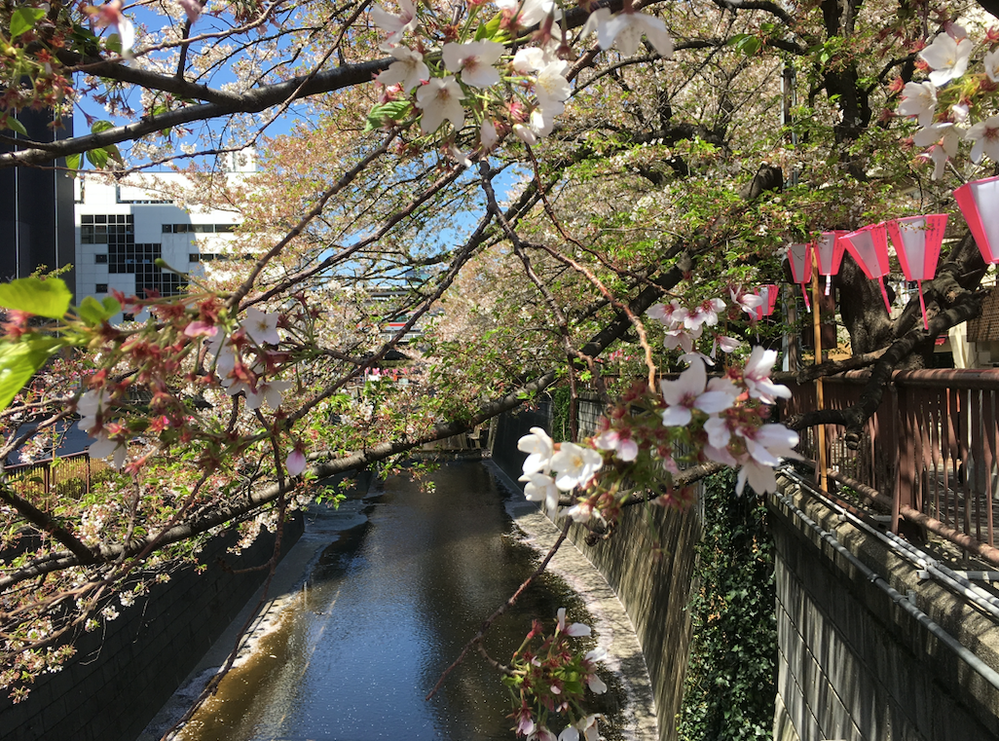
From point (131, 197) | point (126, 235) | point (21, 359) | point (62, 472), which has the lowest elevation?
point (62, 472)

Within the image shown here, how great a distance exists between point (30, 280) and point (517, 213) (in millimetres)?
3590

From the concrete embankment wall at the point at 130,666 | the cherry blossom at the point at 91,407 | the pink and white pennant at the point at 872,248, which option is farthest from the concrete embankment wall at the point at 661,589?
the concrete embankment wall at the point at 130,666

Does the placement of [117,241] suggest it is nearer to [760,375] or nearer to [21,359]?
[21,359]

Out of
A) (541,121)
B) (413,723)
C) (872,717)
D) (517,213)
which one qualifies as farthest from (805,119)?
(413,723)

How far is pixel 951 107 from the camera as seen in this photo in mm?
1769

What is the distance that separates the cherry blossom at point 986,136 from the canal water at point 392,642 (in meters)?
4.48

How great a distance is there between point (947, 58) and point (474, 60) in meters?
1.35

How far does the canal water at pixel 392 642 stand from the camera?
8414 mm

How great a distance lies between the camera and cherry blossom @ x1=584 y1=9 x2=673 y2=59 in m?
0.97

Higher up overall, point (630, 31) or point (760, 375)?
point (630, 31)

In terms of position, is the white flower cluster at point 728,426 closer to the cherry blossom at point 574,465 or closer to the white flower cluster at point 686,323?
the cherry blossom at point 574,465

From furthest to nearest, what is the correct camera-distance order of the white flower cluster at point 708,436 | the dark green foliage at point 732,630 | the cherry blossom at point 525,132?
1. the dark green foliage at point 732,630
2. the cherry blossom at point 525,132
3. the white flower cluster at point 708,436

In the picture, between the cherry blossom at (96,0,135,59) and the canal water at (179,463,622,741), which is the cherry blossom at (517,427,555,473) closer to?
the cherry blossom at (96,0,135,59)

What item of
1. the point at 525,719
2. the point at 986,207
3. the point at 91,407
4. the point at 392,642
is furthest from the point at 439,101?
the point at 392,642
